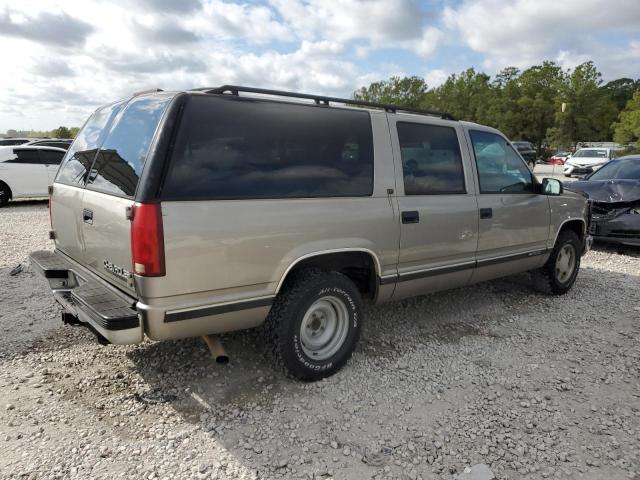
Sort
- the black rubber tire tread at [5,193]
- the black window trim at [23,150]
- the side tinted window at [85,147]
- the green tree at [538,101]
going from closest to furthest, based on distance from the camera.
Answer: the side tinted window at [85,147]
the black window trim at [23,150]
the black rubber tire tread at [5,193]
the green tree at [538,101]

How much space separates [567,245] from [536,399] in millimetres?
2833

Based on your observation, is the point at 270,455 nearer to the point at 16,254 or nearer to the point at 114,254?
the point at 114,254

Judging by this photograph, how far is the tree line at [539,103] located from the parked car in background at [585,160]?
43.6 ft

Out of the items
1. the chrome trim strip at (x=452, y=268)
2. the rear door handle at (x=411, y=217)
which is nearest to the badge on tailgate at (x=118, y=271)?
the chrome trim strip at (x=452, y=268)

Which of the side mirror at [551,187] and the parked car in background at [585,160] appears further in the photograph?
the parked car in background at [585,160]

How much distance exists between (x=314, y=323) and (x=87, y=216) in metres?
1.75

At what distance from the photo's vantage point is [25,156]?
12.4 m

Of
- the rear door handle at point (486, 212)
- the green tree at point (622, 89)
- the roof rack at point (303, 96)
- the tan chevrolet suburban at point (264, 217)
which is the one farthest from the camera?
the green tree at point (622, 89)

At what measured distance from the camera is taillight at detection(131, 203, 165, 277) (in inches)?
104

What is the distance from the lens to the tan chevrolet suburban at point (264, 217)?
275 centimetres

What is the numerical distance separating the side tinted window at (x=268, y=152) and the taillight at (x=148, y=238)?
0.15 metres

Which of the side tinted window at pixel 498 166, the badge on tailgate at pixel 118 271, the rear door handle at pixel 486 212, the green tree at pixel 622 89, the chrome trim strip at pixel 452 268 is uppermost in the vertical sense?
the green tree at pixel 622 89

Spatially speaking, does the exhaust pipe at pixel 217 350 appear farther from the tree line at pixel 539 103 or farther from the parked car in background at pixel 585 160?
the tree line at pixel 539 103

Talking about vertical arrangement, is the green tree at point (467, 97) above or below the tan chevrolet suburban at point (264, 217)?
above
